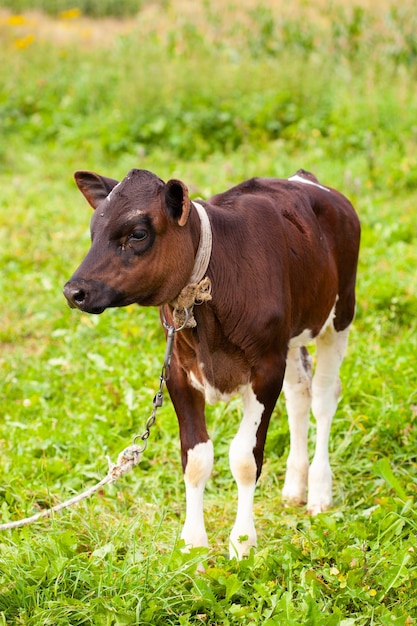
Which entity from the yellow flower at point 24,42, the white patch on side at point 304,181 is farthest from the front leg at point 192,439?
the yellow flower at point 24,42

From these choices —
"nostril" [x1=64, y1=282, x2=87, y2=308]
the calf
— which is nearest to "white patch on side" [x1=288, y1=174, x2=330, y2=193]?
the calf

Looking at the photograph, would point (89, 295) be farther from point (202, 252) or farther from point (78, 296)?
point (202, 252)

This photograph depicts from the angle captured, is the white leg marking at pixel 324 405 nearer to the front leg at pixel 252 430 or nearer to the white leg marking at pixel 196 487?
the front leg at pixel 252 430

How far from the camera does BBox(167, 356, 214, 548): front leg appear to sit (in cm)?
400

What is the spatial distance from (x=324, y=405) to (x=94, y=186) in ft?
6.43

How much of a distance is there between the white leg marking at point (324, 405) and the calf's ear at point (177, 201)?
5.85 ft

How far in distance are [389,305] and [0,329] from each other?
305 centimetres

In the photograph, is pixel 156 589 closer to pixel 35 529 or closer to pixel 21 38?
pixel 35 529

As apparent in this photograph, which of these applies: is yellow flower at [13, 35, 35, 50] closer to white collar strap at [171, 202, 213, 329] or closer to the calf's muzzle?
white collar strap at [171, 202, 213, 329]

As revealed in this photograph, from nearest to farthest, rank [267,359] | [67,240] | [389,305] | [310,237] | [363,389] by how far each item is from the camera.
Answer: [267,359] < [310,237] < [363,389] < [389,305] < [67,240]

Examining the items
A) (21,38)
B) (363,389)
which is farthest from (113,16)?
(363,389)

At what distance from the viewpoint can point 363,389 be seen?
5.62m

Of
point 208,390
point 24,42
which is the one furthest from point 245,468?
point 24,42

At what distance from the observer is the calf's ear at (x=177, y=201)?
3391 mm
